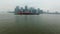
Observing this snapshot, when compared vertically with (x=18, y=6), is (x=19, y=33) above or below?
below

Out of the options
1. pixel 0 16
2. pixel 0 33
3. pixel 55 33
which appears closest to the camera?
pixel 0 33

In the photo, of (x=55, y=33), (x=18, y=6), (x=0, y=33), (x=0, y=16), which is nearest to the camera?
(x=0, y=33)

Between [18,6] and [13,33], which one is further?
[18,6]

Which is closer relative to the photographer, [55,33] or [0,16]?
[55,33]

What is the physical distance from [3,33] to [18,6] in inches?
88.2

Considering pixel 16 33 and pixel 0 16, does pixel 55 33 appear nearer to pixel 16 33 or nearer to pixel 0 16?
pixel 16 33

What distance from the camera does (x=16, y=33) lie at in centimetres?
327

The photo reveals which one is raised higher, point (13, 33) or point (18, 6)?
point (18, 6)

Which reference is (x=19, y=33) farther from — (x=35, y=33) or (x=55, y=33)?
(x=55, y=33)

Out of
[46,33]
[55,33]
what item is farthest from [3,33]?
[55,33]

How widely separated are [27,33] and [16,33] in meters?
0.29

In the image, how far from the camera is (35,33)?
3.32 meters

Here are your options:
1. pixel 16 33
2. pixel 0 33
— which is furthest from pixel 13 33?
pixel 0 33

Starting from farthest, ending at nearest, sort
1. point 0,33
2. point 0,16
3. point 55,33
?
point 0,16 < point 55,33 < point 0,33
